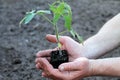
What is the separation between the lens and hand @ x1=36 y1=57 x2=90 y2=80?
166 cm

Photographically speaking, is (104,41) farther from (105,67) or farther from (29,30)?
(29,30)

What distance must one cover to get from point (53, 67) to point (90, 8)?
5.85 ft

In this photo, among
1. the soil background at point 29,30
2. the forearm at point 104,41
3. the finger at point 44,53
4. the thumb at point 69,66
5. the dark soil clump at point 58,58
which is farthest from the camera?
the soil background at point 29,30

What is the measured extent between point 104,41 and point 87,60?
0.39 m

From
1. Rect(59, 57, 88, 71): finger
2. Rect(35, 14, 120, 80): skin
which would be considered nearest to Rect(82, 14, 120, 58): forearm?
Rect(35, 14, 120, 80): skin

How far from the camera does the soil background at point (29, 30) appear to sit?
7.80 ft

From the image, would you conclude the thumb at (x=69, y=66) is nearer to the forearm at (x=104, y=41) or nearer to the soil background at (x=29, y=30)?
the forearm at (x=104, y=41)

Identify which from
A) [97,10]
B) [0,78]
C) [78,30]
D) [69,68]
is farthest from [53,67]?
[97,10]

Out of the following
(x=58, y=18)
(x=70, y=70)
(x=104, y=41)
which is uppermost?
(x=58, y=18)

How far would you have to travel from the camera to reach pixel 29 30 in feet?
9.70

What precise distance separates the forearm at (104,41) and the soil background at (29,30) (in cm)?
37

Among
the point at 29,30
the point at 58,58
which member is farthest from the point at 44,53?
the point at 29,30

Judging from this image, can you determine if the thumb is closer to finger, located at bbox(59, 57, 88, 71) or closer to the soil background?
finger, located at bbox(59, 57, 88, 71)

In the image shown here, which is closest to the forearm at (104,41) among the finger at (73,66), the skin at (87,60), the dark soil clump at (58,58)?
the skin at (87,60)
